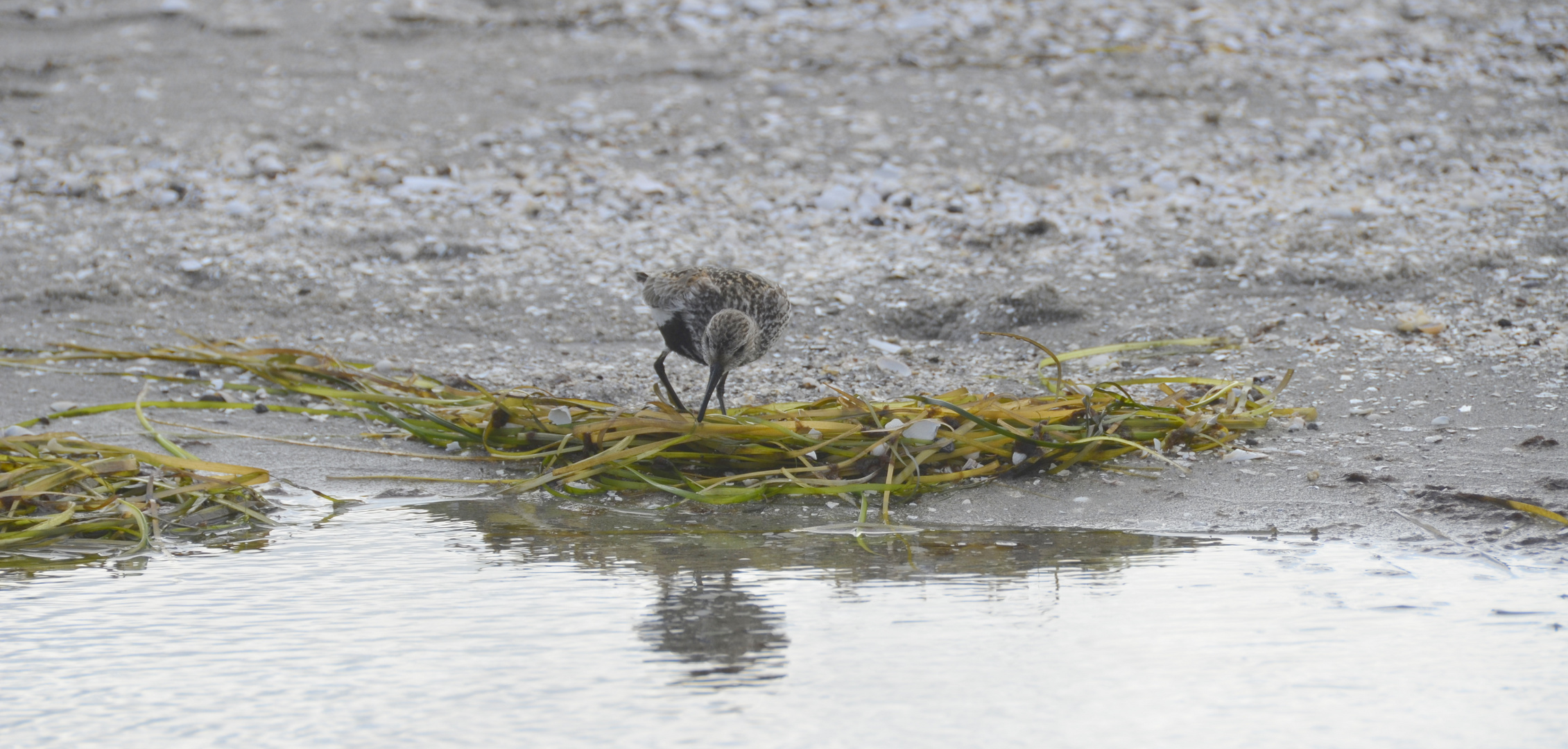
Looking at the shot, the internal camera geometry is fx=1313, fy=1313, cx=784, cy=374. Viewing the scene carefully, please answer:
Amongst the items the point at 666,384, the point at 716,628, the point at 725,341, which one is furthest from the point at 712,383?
the point at 716,628

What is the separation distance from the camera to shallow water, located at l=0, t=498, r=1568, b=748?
2650 mm

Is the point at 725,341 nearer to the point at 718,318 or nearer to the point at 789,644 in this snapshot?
the point at 718,318

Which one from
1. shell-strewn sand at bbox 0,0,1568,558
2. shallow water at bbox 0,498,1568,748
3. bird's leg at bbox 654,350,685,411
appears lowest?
shallow water at bbox 0,498,1568,748

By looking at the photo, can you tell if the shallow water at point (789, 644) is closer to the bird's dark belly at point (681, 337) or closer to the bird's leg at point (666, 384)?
the bird's leg at point (666, 384)

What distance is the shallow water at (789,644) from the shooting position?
2.65m

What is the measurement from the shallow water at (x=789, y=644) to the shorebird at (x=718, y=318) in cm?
109

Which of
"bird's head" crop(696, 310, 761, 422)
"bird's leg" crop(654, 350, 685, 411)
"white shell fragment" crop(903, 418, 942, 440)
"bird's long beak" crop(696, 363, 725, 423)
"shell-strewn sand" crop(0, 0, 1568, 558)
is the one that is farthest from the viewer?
"shell-strewn sand" crop(0, 0, 1568, 558)

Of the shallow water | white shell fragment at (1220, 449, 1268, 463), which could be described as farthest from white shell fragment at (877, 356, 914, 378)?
the shallow water

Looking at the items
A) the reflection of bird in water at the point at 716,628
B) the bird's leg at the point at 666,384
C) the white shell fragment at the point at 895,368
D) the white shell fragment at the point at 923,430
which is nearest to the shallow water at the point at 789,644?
the reflection of bird in water at the point at 716,628

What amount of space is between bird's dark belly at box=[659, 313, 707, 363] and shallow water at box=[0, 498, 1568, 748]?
131 cm

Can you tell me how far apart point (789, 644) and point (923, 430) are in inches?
63.3

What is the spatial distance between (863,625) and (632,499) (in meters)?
1.59

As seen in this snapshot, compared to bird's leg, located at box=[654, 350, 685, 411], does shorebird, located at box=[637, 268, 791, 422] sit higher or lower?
higher

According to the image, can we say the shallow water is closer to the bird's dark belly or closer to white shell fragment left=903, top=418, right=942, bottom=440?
white shell fragment left=903, top=418, right=942, bottom=440
